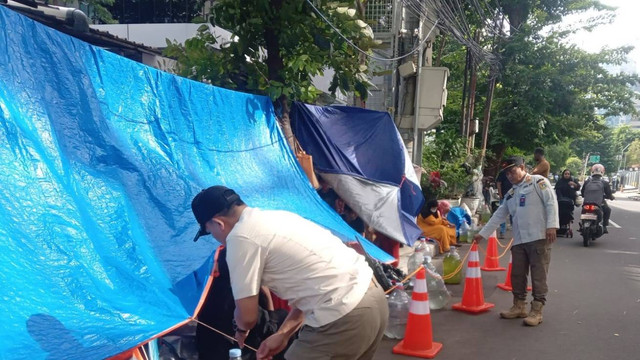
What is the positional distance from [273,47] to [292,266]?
4.43 metres

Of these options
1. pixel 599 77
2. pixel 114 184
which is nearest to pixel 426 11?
pixel 114 184

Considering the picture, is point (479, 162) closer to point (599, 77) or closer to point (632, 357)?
point (599, 77)

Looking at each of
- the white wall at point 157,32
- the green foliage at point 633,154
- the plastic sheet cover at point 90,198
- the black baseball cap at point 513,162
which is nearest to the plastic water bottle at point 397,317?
the black baseball cap at point 513,162

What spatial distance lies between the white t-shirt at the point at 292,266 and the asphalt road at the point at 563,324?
112 inches

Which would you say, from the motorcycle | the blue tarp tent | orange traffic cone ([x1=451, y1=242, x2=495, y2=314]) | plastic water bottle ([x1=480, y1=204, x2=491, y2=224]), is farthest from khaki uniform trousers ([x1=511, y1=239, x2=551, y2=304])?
plastic water bottle ([x1=480, y1=204, x2=491, y2=224])

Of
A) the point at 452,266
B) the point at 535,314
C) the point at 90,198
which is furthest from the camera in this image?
the point at 452,266

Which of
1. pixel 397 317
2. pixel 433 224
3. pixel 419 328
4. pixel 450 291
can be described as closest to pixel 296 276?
pixel 419 328

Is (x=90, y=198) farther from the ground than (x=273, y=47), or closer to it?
closer to it

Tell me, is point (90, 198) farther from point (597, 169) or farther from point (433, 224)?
point (597, 169)

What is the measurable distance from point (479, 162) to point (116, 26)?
1060 centimetres

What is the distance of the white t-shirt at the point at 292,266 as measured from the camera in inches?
90.6

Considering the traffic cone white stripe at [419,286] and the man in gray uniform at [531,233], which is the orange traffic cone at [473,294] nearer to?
the man in gray uniform at [531,233]

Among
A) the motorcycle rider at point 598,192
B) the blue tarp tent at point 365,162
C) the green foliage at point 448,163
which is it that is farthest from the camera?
the green foliage at point 448,163

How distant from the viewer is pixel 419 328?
5.00 m
